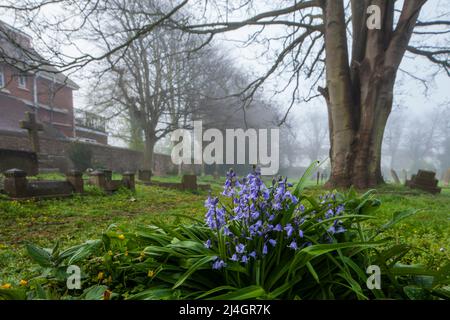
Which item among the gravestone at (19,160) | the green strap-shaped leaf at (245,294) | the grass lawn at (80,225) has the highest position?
the gravestone at (19,160)

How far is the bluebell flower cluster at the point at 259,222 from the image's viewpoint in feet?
4.47

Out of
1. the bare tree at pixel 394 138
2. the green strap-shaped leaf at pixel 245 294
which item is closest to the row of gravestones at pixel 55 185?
the green strap-shaped leaf at pixel 245 294

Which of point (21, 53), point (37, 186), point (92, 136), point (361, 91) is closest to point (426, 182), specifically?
point (361, 91)

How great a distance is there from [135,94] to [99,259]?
18523 millimetres

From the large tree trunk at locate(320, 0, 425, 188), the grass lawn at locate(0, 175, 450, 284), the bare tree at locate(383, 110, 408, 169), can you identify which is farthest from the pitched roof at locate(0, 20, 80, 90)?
the bare tree at locate(383, 110, 408, 169)

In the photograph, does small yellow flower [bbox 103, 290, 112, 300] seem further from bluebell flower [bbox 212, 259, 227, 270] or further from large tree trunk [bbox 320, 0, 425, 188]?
large tree trunk [bbox 320, 0, 425, 188]

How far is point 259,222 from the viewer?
133 cm

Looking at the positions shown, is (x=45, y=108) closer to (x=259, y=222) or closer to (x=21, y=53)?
(x=21, y=53)

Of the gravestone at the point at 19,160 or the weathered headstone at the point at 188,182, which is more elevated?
the gravestone at the point at 19,160

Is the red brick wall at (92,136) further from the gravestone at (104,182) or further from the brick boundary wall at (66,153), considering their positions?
the gravestone at (104,182)

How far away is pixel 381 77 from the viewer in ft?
22.0

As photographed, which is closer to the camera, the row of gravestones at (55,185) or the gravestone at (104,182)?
Result: the row of gravestones at (55,185)

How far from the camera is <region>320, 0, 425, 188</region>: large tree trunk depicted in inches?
266

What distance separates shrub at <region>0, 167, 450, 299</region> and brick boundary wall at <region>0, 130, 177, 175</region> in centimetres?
1308
